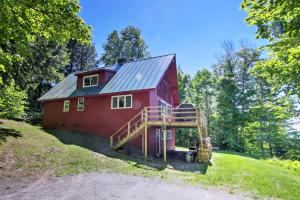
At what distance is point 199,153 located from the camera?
565 inches

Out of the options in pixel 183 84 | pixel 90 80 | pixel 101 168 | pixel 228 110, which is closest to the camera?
pixel 101 168

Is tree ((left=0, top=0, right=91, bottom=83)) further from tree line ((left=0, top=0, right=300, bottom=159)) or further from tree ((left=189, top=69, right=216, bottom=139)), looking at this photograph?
tree ((left=189, top=69, right=216, bottom=139))

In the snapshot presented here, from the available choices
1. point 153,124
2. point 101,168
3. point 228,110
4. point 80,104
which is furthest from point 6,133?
point 228,110

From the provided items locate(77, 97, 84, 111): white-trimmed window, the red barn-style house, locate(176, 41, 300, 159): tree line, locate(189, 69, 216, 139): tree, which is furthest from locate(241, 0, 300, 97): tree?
locate(189, 69, 216, 139): tree

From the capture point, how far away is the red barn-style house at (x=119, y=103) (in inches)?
663

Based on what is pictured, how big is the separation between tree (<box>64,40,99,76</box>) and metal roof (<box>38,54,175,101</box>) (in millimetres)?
19590

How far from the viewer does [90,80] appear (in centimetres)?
2069

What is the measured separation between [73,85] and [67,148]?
10963 millimetres

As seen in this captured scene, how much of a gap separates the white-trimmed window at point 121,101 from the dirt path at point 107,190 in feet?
30.7

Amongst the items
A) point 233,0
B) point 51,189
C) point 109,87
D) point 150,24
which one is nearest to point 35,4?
point 51,189

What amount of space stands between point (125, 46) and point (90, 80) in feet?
80.9

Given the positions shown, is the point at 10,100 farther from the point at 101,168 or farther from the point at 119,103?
the point at 101,168

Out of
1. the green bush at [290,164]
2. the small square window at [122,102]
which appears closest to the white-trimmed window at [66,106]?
the small square window at [122,102]

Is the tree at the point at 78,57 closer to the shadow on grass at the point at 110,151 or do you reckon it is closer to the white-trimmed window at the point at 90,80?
the white-trimmed window at the point at 90,80
